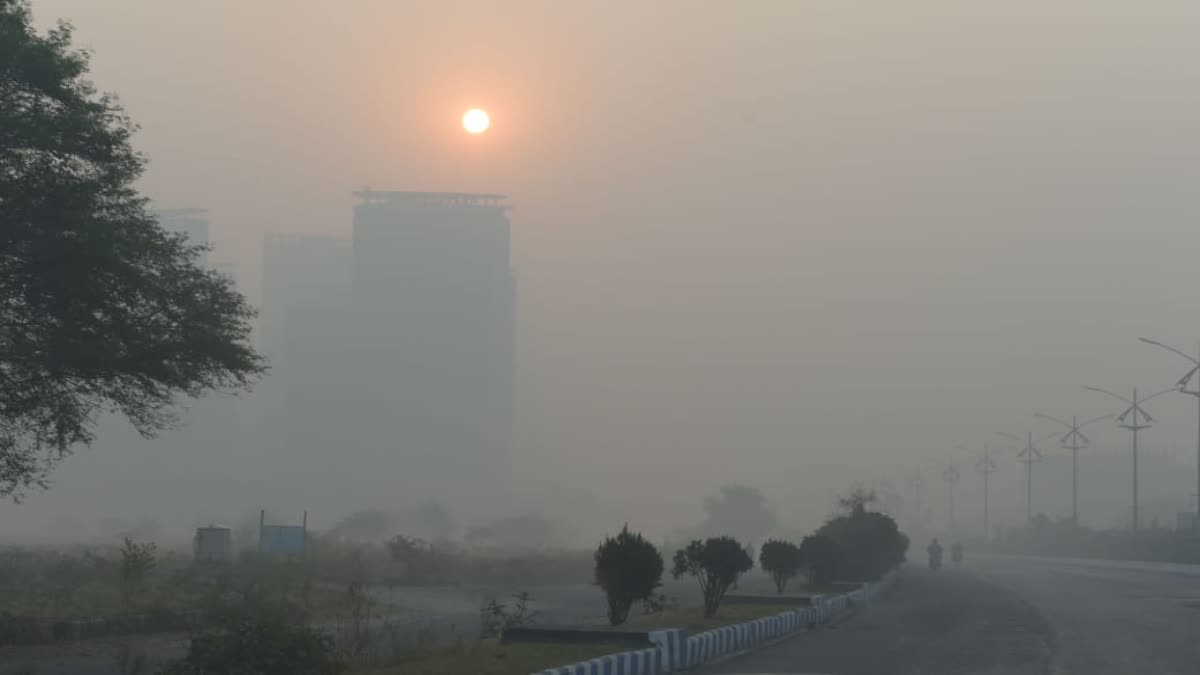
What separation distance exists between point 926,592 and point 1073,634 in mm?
23219

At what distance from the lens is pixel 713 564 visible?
3450 centimetres

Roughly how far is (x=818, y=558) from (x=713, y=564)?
20086 millimetres

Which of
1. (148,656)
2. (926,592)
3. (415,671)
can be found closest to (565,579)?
(926,592)

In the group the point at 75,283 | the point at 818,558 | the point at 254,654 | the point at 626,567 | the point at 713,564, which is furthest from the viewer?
the point at 818,558

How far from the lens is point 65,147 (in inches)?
974

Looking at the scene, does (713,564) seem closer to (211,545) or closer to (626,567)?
(626,567)

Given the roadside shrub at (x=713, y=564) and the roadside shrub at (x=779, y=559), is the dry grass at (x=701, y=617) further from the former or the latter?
the roadside shrub at (x=779, y=559)

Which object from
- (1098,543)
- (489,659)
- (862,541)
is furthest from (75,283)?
(1098,543)

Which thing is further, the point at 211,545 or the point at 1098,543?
the point at 1098,543

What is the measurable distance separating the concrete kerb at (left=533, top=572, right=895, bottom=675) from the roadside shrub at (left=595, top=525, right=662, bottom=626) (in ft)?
6.77

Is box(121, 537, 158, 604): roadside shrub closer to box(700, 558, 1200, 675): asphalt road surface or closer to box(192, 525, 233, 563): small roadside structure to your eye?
box(192, 525, 233, 563): small roadside structure

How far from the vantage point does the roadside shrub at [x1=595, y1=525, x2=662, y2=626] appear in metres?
29.8

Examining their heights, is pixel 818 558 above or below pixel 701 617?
above

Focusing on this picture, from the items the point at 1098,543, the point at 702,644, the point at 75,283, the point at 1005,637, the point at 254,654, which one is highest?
the point at 75,283
